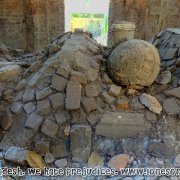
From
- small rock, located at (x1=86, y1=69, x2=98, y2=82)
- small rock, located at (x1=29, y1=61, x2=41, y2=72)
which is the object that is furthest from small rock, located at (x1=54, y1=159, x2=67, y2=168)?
small rock, located at (x1=29, y1=61, x2=41, y2=72)

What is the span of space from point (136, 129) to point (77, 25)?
794 centimetres

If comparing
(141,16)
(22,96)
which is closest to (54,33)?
(141,16)

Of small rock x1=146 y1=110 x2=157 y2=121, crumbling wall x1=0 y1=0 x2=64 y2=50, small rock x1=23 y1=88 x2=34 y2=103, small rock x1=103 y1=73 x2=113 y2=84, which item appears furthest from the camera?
crumbling wall x1=0 y1=0 x2=64 y2=50

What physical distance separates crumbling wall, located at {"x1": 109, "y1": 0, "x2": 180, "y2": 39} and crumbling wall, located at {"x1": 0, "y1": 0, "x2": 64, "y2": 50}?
182cm

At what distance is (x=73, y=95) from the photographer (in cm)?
322

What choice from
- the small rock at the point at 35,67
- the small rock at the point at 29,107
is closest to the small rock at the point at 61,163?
the small rock at the point at 29,107

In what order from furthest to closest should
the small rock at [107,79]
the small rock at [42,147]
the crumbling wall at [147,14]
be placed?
1. the crumbling wall at [147,14]
2. the small rock at [107,79]
3. the small rock at [42,147]

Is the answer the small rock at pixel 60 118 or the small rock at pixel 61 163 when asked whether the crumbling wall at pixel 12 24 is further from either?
the small rock at pixel 61 163

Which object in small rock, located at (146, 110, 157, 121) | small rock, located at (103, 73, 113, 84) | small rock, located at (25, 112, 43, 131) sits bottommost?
small rock, located at (25, 112, 43, 131)

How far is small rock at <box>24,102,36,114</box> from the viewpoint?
3.30 metres

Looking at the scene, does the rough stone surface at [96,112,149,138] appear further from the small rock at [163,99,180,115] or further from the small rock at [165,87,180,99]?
the small rock at [165,87,180,99]

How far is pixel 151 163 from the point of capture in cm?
300

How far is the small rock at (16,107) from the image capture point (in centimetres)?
335

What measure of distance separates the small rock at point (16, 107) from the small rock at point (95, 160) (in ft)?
3.40
